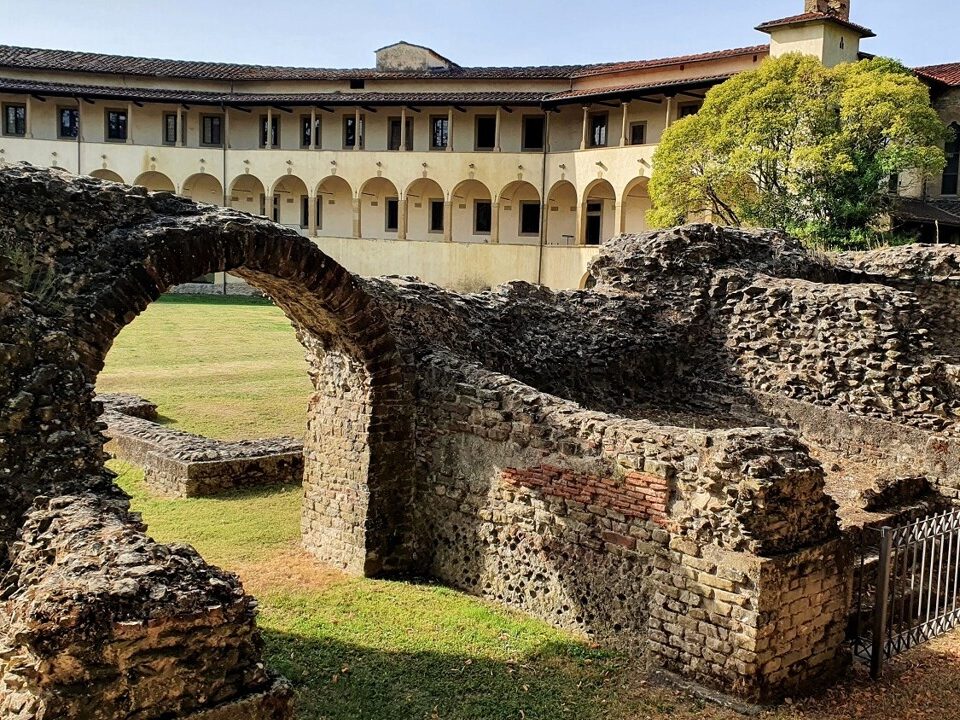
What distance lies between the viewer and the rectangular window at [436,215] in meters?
37.6

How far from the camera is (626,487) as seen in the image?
276 inches

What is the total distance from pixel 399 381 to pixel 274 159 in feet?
99.2

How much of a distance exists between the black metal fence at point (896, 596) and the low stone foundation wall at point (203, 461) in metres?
7.05

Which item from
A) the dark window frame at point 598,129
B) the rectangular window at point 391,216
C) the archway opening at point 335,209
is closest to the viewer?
the dark window frame at point 598,129

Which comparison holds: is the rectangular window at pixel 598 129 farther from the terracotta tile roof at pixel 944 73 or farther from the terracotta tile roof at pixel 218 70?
the terracotta tile roof at pixel 944 73

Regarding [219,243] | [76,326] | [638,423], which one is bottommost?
[638,423]

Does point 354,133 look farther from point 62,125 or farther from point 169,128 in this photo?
point 62,125

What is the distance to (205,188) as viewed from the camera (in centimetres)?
3978

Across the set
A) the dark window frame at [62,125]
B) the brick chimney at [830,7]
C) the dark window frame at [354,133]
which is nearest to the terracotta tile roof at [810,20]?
the brick chimney at [830,7]

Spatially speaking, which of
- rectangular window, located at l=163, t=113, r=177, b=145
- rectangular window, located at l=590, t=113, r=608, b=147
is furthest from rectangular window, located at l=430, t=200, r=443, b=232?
rectangular window, located at l=163, t=113, r=177, b=145

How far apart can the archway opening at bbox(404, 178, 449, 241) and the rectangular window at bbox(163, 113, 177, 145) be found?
9.83 metres

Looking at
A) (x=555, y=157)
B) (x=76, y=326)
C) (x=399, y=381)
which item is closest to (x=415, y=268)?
(x=555, y=157)

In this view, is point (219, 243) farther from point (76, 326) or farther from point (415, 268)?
point (415, 268)

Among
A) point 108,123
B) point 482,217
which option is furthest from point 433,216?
point 108,123
